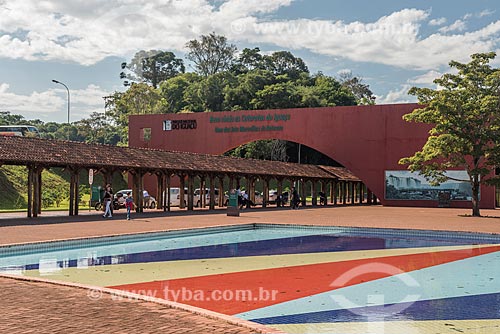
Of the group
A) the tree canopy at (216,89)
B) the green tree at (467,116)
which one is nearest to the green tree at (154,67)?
the tree canopy at (216,89)

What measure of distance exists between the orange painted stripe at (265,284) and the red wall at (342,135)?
28.2 meters

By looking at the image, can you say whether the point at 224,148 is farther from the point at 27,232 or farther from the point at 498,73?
the point at 27,232

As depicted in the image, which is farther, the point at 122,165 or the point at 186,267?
the point at 122,165

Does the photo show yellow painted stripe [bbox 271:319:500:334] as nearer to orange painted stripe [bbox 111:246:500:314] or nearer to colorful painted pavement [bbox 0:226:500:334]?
colorful painted pavement [bbox 0:226:500:334]

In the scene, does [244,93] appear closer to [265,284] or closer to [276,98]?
[276,98]

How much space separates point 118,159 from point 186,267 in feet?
51.8

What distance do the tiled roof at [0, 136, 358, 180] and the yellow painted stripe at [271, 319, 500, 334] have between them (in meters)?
17.0

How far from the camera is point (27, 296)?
7699mm

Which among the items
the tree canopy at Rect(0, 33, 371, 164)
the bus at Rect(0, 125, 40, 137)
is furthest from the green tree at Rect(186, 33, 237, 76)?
the bus at Rect(0, 125, 40, 137)

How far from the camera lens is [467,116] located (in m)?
28.7

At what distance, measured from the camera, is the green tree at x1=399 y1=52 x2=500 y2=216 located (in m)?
28.2

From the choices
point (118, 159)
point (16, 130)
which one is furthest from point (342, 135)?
point (16, 130)

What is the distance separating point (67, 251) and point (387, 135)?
31.0 metres

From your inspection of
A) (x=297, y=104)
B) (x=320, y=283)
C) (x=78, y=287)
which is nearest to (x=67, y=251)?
(x=78, y=287)
